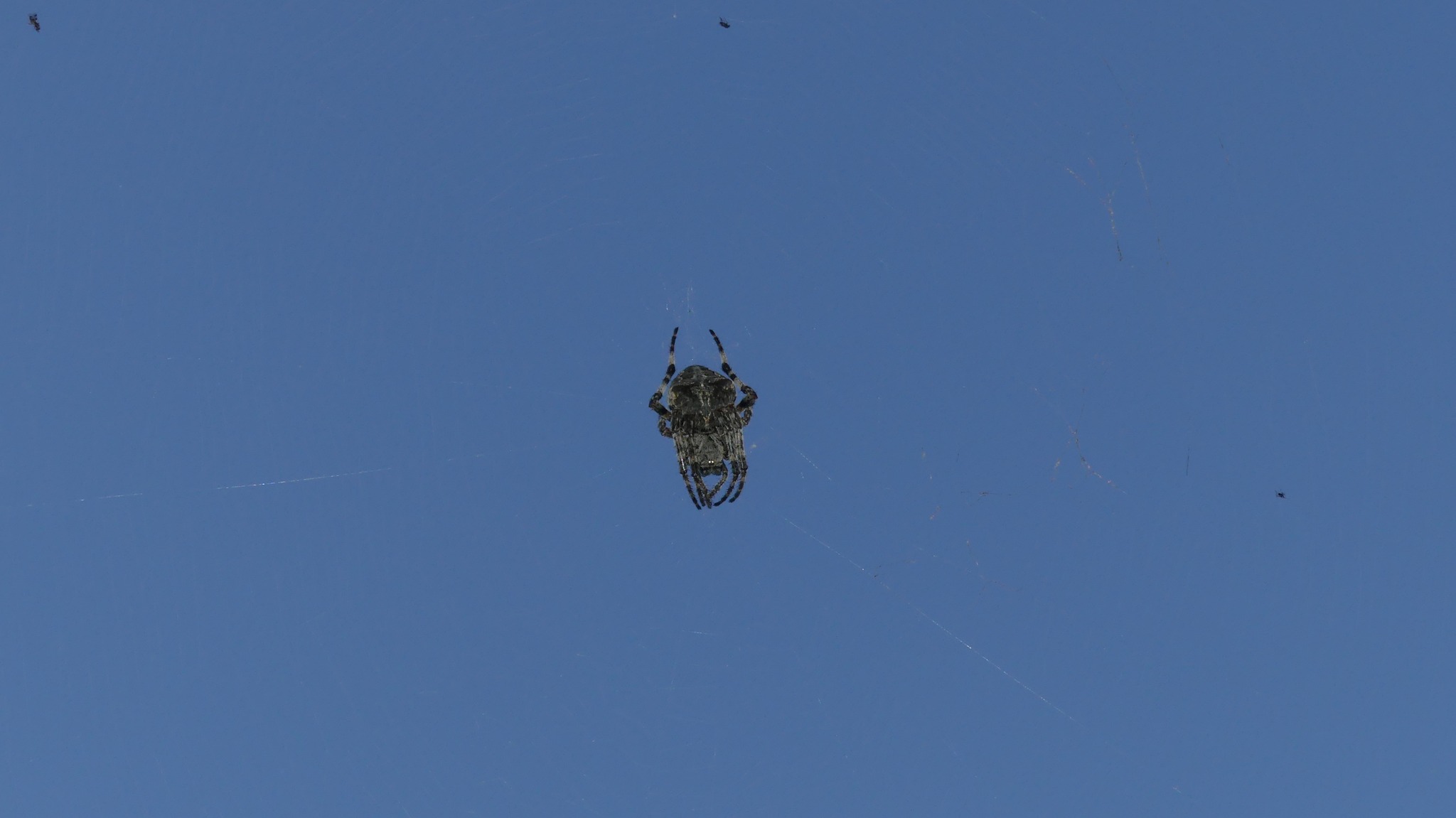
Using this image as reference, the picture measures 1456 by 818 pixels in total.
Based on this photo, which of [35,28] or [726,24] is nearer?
[35,28]

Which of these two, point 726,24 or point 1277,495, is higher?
point 726,24

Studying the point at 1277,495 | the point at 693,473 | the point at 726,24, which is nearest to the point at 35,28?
the point at 726,24

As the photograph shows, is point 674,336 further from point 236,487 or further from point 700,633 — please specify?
point 236,487

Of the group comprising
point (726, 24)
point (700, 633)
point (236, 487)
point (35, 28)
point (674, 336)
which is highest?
point (726, 24)

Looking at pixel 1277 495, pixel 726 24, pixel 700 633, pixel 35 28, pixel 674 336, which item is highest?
pixel 726 24

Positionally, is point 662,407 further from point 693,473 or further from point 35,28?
point 35,28

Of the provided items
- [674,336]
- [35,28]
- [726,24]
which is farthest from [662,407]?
[35,28]
